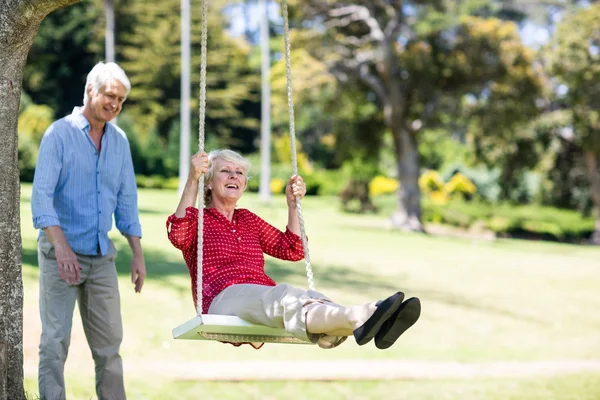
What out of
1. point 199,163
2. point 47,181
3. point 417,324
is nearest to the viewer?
point 199,163

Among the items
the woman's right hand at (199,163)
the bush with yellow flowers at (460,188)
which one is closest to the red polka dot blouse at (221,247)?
the woman's right hand at (199,163)

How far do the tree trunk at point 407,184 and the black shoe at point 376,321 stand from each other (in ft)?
61.2

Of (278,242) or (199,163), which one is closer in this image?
(199,163)

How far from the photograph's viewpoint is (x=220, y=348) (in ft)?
26.1

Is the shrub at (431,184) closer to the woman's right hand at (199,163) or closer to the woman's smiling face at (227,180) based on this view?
the woman's smiling face at (227,180)

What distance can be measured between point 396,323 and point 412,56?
1887 cm

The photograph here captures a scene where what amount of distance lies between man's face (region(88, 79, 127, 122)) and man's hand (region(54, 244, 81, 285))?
57cm

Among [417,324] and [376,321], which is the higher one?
[376,321]

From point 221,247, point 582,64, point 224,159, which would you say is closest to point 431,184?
point 582,64

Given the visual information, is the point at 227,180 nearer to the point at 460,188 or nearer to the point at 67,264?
the point at 67,264

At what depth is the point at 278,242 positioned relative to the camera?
13.1 ft

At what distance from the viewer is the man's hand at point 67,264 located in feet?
11.9

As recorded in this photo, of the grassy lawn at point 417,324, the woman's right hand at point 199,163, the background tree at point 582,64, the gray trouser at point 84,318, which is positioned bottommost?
the grassy lawn at point 417,324

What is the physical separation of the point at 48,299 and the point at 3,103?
2.74ft
